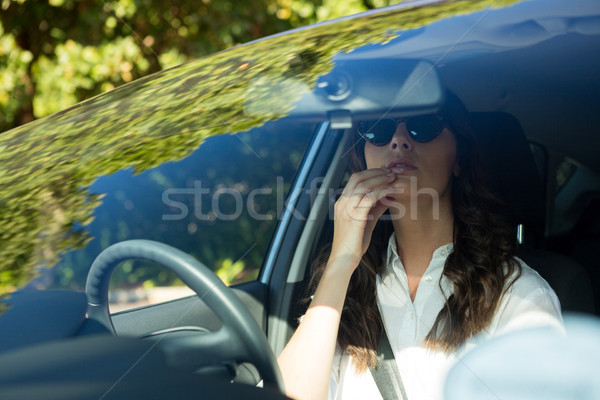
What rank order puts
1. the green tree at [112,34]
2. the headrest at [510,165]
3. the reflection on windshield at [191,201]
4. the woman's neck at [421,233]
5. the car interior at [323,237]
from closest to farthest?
the car interior at [323,237] < the reflection on windshield at [191,201] < the woman's neck at [421,233] < the headrest at [510,165] < the green tree at [112,34]

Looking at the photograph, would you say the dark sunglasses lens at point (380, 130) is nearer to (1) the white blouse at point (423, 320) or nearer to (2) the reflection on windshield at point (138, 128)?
(2) the reflection on windshield at point (138, 128)

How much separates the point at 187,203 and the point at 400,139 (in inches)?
18.1

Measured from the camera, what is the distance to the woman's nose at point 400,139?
1.41m

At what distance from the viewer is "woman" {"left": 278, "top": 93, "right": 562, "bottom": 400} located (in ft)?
4.52

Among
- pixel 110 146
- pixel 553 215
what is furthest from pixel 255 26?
pixel 110 146

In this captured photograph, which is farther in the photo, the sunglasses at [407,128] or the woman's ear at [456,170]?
the woman's ear at [456,170]

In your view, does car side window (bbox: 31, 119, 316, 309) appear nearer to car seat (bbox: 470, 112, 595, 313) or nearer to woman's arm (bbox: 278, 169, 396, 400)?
woman's arm (bbox: 278, 169, 396, 400)

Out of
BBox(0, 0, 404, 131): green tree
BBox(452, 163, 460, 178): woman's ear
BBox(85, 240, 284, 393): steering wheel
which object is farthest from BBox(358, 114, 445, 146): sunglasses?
BBox(0, 0, 404, 131): green tree

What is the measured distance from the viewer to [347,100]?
4.63 feet

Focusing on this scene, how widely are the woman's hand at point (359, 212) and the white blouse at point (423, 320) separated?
103mm

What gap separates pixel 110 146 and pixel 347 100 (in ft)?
1.66

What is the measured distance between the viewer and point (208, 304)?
1237 mm

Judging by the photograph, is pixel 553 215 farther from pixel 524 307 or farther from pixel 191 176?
pixel 191 176

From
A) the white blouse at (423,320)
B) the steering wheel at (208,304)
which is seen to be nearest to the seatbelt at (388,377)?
the white blouse at (423,320)
